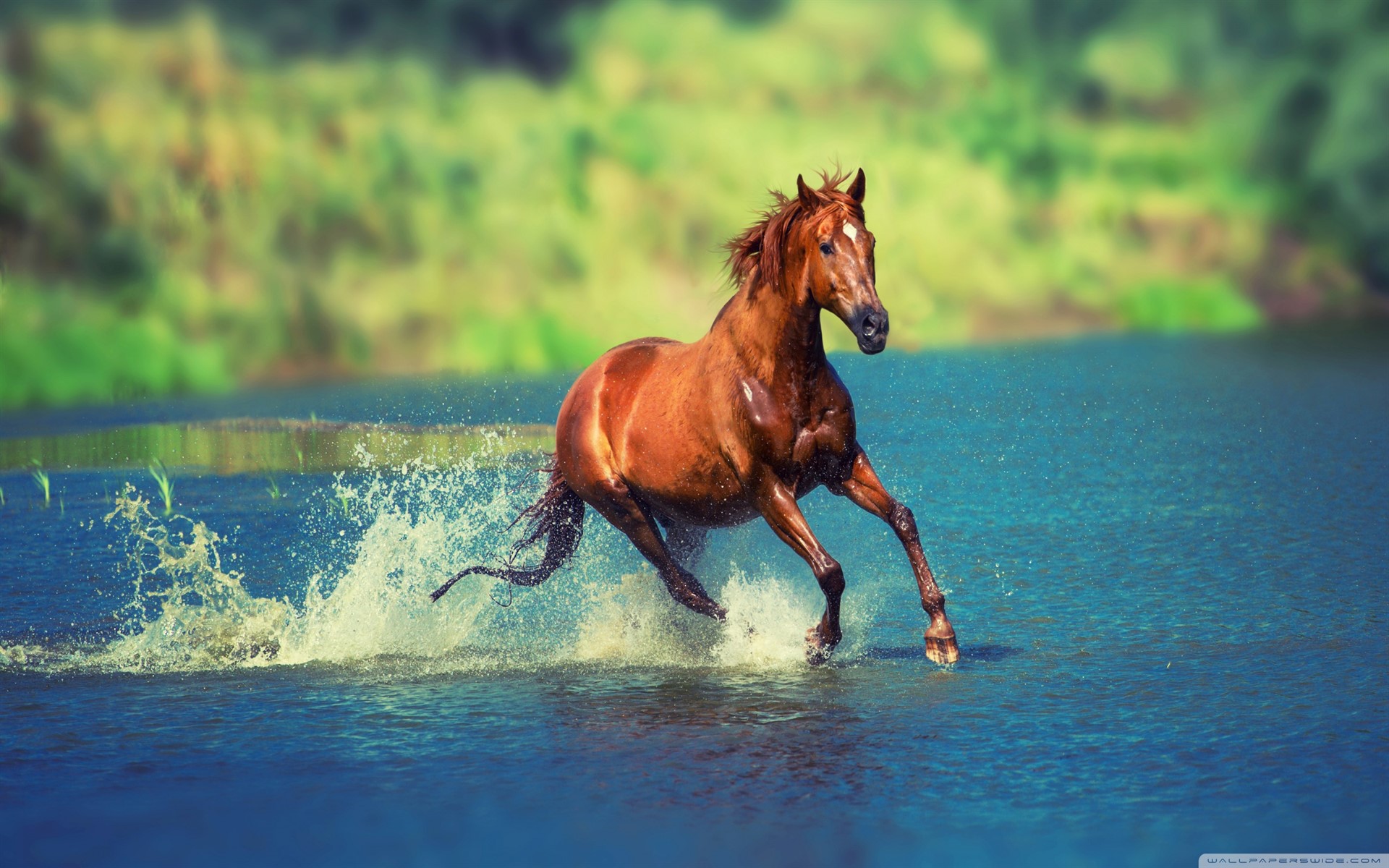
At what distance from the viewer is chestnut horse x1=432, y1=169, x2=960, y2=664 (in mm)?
7219

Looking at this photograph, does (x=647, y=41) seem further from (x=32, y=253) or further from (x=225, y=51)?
(x=32, y=253)

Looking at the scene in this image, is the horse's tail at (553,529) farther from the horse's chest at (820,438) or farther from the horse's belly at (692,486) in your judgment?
the horse's chest at (820,438)

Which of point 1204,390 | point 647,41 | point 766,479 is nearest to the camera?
point 766,479

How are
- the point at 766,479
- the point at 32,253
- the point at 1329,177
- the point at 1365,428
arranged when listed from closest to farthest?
1. the point at 766,479
2. the point at 1365,428
3. the point at 32,253
4. the point at 1329,177

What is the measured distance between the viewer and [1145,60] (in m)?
43.8

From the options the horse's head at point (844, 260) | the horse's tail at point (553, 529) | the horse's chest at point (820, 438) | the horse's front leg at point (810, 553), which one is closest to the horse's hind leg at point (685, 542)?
the horse's tail at point (553, 529)

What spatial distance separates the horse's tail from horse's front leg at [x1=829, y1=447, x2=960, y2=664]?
1.93 m

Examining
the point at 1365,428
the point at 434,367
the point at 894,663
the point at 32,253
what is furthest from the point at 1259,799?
the point at 32,253

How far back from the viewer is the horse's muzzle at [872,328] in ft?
22.5

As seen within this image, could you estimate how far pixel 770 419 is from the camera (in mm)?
7414

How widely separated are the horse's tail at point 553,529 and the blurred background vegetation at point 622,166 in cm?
2368

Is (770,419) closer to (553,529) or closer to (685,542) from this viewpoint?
(685,542)

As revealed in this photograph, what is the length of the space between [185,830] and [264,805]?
30 cm

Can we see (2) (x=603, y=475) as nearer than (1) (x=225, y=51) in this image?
Yes
